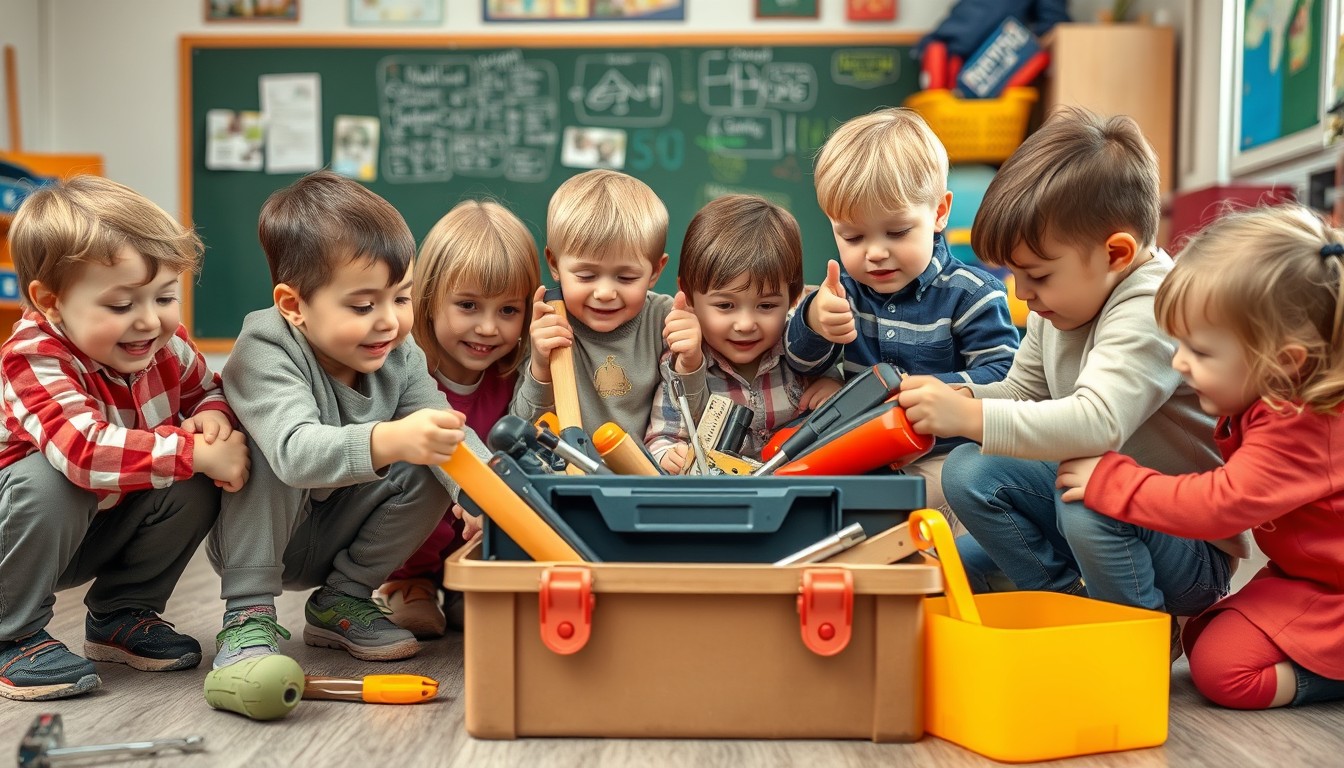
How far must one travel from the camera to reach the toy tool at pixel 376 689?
1278 millimetres

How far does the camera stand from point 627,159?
395cm

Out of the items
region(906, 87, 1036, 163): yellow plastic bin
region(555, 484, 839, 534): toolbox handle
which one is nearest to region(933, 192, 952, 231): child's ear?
region(555, 484, 839, 534): toolbox handle

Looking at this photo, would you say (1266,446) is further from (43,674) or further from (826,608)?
(43,674)

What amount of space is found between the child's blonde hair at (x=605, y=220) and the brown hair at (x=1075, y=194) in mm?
495

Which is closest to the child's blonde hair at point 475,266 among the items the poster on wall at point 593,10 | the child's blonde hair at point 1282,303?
the child's blonde hair at point 1282,303

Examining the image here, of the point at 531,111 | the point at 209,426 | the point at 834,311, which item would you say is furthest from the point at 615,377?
the point at 531,111

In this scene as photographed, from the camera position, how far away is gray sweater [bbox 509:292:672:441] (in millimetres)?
1707

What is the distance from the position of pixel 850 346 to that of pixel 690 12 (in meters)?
2.51

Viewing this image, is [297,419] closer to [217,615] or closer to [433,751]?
[433,751]

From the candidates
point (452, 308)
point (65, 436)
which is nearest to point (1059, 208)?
point (452, 308)

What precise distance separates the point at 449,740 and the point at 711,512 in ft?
1.15

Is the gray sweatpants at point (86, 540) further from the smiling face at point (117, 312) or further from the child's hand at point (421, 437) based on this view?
the child's hand at point (421, 437)

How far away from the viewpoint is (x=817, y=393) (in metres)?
1.70

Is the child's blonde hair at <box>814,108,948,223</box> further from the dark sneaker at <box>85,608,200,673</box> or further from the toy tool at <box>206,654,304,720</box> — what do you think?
the dark sneaker at <box>85,608,200,673</box>
